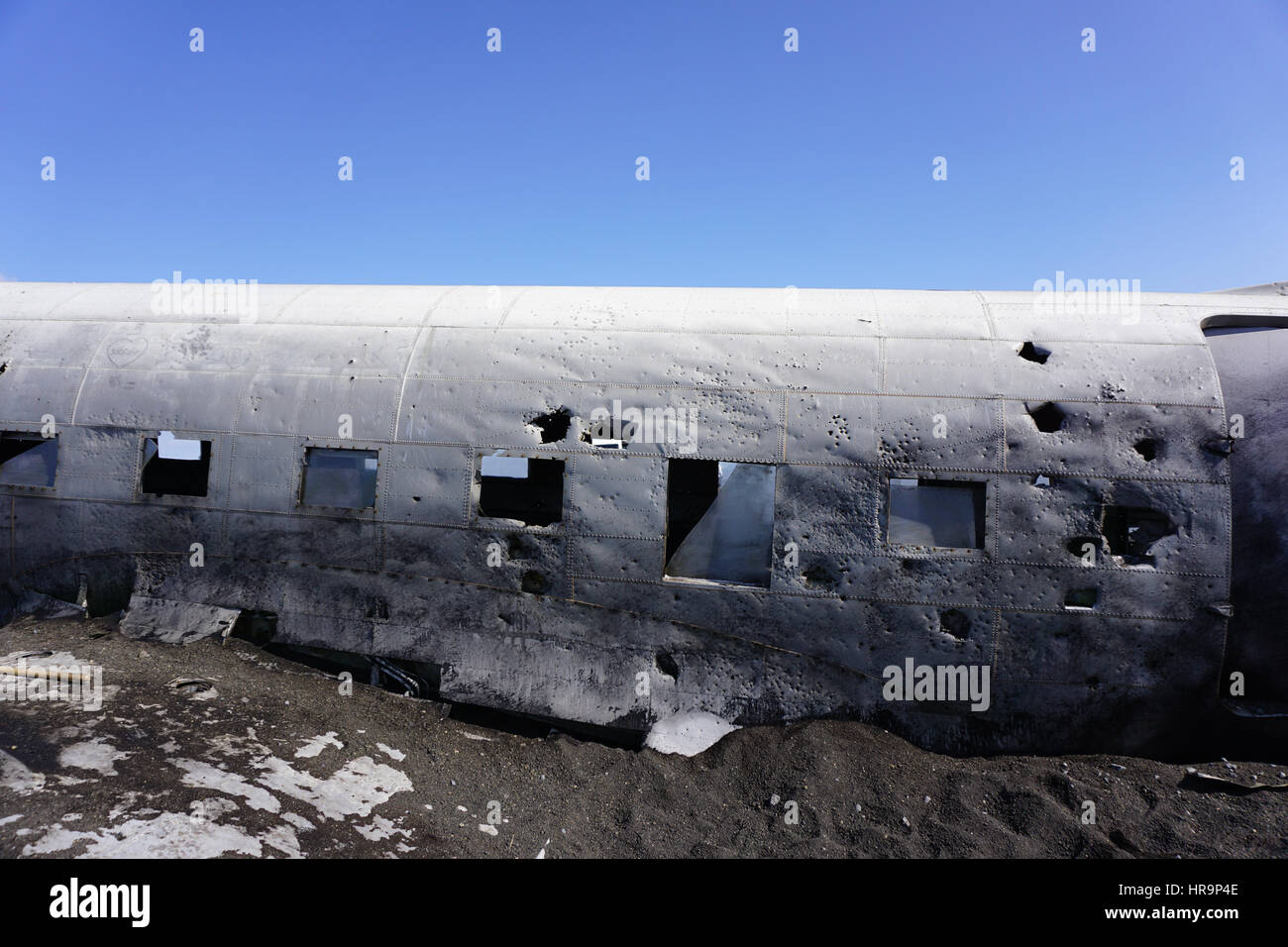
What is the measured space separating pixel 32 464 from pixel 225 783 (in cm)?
553

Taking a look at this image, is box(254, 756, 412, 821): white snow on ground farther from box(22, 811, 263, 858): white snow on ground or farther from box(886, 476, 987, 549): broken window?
box(886, 476, 987, 549): broken window

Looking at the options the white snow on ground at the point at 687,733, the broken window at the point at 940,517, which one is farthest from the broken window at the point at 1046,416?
the white snow on ground at the point at 687,733

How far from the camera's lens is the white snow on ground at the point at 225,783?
18.6 feet

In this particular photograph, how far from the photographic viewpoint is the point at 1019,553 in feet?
22.0

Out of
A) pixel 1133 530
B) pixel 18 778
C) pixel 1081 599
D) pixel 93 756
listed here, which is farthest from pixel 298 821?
pixel 1133 530

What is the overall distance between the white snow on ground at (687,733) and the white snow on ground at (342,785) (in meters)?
2.40

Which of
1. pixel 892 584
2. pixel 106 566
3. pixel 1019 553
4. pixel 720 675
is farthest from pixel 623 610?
pixel 106 566

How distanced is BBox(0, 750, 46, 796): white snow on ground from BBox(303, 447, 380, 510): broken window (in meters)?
3.24

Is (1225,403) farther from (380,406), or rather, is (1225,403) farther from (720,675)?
(380,406)

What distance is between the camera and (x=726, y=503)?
750 cm

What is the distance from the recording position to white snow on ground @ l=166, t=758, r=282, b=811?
5.67 m

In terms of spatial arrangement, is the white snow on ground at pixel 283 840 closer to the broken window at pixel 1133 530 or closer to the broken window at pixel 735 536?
the broken window at pixel 735 536
